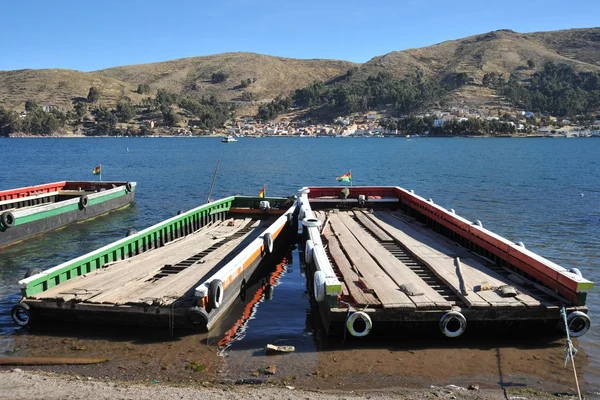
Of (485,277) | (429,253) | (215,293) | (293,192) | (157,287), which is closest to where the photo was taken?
(215,293)

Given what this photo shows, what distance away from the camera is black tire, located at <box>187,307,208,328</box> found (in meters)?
10.1

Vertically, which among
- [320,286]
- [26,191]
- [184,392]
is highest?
[26,191]

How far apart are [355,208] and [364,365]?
43.0ft

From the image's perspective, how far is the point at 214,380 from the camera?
873 centimetres

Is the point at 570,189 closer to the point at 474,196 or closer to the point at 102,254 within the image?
the point at 474,196

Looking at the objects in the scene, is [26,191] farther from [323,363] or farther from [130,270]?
[323,363]

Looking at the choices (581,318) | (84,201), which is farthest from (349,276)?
(84,201)

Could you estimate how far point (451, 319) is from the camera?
9664mm

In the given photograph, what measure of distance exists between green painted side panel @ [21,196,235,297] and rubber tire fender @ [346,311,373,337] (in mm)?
6342

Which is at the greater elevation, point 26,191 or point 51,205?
point 26,191

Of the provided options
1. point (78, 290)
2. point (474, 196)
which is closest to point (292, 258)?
point (78, 290)

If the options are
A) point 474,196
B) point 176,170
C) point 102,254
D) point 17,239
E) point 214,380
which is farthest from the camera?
point 176,170

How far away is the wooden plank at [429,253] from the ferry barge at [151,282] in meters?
3.79

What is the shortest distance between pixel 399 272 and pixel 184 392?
576 cm
